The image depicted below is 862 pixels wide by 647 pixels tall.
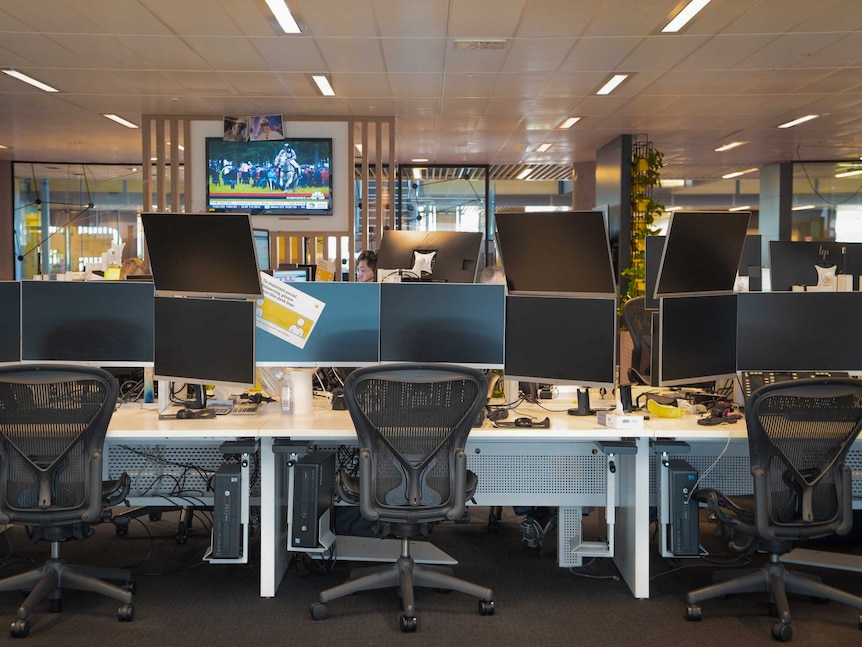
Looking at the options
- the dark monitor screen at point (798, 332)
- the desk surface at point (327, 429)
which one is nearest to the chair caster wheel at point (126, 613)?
the desk surface at point (327, 429)

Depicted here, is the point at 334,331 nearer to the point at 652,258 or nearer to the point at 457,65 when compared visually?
the point at 652,258

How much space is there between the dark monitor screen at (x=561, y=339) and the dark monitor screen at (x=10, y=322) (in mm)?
2324

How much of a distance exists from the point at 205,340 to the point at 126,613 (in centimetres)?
119

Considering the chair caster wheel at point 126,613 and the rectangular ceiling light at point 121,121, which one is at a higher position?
the rectangular ceiling light at point 121,121

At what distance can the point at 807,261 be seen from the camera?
5.12 metres

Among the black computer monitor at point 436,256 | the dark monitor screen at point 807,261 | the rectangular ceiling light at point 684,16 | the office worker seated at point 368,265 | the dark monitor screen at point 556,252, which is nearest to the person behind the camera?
the dark monitor screen at point 556,252

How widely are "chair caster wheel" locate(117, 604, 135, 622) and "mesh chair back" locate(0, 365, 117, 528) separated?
0.39m

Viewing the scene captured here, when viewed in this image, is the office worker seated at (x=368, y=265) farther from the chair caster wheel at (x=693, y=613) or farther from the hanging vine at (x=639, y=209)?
the hanging vine at (x=639, y=209)

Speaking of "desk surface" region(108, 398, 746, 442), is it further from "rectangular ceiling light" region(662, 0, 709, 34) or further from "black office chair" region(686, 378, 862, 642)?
"rectangular ceiling light" region(662, 0, 709, 34)

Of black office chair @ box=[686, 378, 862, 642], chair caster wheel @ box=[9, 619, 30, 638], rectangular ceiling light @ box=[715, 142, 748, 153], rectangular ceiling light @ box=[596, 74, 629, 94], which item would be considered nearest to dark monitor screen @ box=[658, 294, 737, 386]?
black office chair @ box=[686, 378, 862, 642]

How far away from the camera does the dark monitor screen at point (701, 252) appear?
3521mm

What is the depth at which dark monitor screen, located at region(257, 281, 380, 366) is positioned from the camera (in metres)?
3.85

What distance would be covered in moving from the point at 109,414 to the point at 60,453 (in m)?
0.24

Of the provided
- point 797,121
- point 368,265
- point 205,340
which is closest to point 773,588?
point 205,340
